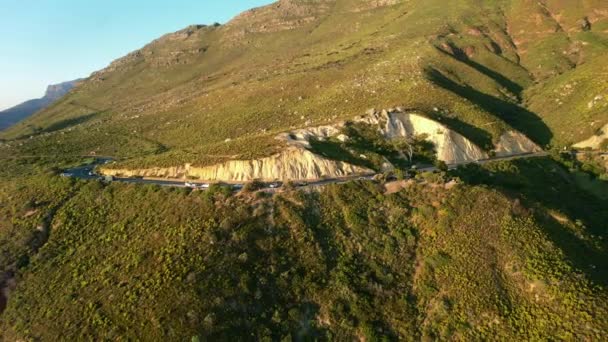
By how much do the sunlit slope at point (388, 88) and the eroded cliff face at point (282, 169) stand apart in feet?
9.31

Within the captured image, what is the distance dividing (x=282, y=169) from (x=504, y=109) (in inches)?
3120

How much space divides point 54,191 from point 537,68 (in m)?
153

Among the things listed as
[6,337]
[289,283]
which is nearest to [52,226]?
[6,337]

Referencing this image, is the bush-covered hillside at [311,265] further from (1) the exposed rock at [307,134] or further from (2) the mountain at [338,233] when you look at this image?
(1) the exposed rock at [307,134]

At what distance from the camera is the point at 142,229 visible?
51.0 meters

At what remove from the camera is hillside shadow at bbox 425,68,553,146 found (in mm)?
92500

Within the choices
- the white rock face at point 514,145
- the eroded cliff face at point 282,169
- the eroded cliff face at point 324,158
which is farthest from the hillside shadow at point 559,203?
the eroded cliff face at point 282,169

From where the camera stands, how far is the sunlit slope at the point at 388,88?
300 ft

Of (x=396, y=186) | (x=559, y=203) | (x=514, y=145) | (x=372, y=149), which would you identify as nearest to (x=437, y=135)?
(x=372, y=149)

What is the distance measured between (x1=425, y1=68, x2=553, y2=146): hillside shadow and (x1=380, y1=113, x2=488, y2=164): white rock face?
26.0 m

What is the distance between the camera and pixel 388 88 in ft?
338

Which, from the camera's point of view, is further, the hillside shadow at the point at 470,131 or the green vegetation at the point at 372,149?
the hillside shadow at the point at 470,131

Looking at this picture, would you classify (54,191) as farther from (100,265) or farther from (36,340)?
(36,340)

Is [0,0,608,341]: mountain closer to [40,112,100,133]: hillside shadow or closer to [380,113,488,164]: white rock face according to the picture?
[380,113,488,164]: white rock face
